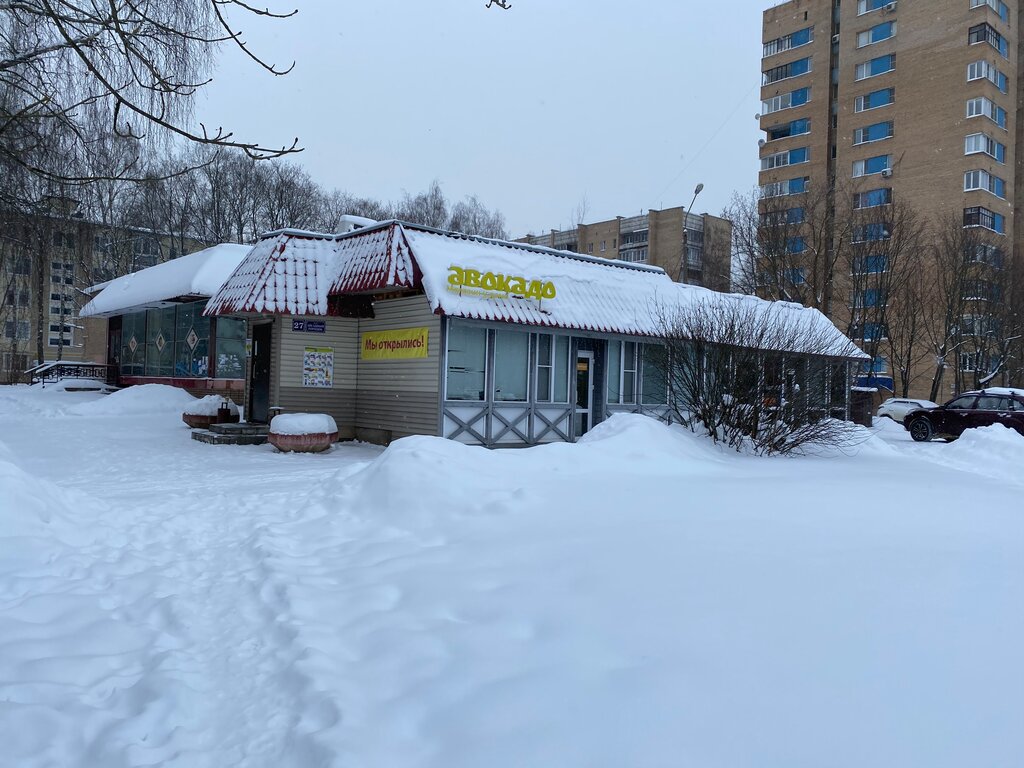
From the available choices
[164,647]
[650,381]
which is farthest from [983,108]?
[164,647]

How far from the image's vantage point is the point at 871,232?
3350 centimetres

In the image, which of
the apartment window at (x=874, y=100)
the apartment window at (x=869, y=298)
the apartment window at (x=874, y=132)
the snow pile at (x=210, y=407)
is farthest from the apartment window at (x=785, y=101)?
the snow pile at (x=210, y=407)

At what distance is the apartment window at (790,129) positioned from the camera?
5338cm

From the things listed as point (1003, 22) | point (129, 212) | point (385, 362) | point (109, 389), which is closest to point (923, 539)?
point (385, 362)

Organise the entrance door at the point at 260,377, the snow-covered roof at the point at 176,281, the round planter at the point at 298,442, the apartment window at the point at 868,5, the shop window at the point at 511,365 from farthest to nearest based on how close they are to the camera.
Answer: the apartment window at the point at 868,5, the snow-covered roof at the point at 176,281, the entrance door at the point at 260,377, the shop window at the point at 511,365, the round planter at the point at 298,442

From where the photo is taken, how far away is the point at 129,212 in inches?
1491

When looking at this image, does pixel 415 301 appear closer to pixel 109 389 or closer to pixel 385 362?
pixel 385 362

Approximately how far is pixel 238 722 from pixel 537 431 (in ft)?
40.7

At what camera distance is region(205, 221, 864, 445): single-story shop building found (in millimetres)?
14086

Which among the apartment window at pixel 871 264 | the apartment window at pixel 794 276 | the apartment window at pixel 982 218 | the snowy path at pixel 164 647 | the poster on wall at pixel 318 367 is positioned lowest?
the snowy path at pixel 164 647

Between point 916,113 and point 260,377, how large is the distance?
46.2 meters

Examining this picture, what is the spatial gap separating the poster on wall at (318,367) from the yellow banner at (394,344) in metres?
0.73

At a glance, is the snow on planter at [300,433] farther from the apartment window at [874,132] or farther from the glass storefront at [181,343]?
the apartment window at [874,132]

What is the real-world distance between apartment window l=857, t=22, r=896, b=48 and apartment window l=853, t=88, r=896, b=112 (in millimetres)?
3502
